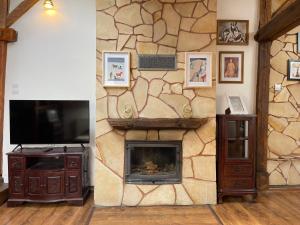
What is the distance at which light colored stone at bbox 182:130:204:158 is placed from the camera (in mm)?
3432

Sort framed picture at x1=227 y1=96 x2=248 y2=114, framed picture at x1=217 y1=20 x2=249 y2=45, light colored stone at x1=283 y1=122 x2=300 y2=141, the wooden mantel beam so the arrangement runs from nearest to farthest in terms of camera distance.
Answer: the wooden mantel beam < framed picture at x1=227 y1=96 x2=248 y2=114 < framed picture at x1=217 y1=20 x2=249 y2=45 < light colored stone at x1=283 y1=122 x2=300 y2=141

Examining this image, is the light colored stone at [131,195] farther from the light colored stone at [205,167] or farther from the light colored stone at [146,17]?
the light colored stone at [146,17]

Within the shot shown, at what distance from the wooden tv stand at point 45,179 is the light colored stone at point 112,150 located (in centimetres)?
29

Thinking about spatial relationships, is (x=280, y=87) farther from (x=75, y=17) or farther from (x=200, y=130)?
(x=75, y=17)

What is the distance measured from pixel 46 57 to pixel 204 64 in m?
2.31

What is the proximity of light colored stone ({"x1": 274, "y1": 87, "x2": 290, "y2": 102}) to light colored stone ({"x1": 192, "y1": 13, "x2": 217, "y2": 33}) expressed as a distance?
1.52 m

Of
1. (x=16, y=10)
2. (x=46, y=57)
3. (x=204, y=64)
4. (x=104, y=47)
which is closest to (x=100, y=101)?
(x=104, y=47)

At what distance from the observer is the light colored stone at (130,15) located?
3.38m

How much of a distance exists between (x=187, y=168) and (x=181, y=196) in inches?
14.9

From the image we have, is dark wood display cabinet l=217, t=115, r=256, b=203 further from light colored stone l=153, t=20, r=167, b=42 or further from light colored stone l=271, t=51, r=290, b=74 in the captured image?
light colored stone l=153, t=20, r=167, b=42

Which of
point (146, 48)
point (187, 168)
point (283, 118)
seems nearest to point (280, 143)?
point (283, 118)

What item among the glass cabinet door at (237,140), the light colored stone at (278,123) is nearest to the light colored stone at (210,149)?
the glass cabinet door at (237,140)

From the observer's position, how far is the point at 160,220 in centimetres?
293

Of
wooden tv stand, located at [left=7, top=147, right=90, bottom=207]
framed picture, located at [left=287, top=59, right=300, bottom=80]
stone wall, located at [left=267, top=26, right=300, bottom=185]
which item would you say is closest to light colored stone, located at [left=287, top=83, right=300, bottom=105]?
stone wall, located at [left=267, top=26, right=300, bottom=185]
